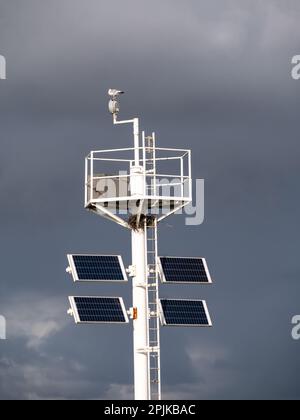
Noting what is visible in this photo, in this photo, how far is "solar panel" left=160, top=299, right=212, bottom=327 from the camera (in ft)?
424

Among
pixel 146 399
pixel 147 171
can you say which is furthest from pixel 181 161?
pixel 146 399

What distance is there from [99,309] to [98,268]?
2.32 meters

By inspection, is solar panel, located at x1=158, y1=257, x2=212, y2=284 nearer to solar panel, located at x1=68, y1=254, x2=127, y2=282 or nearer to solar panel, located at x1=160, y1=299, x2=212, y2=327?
solar panel, located at x1=160, y1=299, x2=212, y2=327

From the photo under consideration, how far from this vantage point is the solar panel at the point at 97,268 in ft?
424

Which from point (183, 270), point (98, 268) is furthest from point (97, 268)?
point (183, 270)

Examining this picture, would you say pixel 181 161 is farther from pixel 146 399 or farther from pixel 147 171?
pixel 146 399

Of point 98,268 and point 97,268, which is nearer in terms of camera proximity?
point 97,268

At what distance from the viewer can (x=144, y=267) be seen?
129 meters

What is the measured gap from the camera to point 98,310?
12900 cm

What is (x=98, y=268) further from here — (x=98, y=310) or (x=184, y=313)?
(x=184, y=313)

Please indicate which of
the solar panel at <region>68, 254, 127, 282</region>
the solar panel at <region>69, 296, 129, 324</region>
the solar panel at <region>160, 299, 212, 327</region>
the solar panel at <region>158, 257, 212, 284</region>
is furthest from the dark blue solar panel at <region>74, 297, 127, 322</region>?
the solar panel at <region>158, 257, 212, 284</region>

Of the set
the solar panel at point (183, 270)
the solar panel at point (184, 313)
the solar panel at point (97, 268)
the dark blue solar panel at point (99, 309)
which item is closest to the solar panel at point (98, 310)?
the dark blue solar panel at point (99, 309)

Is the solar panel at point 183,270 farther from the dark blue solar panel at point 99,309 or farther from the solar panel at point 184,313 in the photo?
the dark blue solar panel at point 99,309

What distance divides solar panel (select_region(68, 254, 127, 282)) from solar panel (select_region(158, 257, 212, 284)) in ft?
7.17
